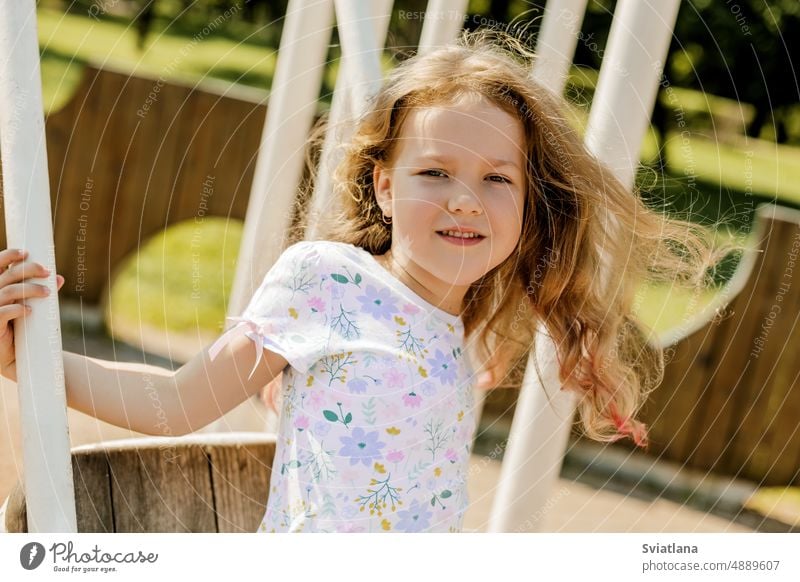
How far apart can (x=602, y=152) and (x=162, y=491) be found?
1.67 ft

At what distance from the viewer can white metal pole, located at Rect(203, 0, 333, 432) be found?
3.95 feet

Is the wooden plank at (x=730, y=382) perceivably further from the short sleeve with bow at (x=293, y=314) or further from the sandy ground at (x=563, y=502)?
the short sleeve with bow at (x=293, y=314)

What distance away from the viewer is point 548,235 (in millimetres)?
998

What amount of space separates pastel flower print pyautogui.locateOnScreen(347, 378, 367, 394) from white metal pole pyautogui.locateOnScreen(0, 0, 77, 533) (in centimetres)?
23

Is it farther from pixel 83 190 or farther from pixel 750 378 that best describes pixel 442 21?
pixel 83 190

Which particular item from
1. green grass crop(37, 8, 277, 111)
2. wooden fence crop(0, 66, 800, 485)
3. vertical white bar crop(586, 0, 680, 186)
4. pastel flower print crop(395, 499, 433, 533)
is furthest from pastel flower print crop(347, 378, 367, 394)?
green grass crop(37, 8, 277, 111)

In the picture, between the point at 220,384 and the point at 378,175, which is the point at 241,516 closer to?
the point at 220,384

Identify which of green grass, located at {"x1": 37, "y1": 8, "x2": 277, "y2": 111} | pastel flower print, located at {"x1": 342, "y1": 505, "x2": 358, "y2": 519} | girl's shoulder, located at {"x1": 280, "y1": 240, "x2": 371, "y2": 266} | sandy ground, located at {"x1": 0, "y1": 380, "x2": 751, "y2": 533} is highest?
green grass, located at {"x1": 37, "y1": 8, "x2": 277, "y2": 111}

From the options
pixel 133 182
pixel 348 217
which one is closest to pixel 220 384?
pixel 348 217

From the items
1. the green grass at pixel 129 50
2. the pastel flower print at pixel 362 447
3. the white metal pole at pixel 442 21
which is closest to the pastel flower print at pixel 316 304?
the pastel flower print at pixel 362 447

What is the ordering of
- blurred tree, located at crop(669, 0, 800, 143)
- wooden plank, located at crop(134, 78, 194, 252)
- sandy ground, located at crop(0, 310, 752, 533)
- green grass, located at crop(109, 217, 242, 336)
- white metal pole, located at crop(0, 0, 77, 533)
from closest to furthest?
1. white metal pole, located at crop(0, 0, 77, 533)
2. sandy ground, located at crop(0, 310, 752, 533)
3. wooden plank, located at crop(134, 78, 194, 252)
4. green grass, located at crop(109, 217, 242, 336)
5. blurred tree, located at crop(669, 0, 800, 143)

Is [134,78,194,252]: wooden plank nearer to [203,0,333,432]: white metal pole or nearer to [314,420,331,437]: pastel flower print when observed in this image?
[203,0,333,432]: white metal pole

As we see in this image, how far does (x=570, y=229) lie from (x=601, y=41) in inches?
160
